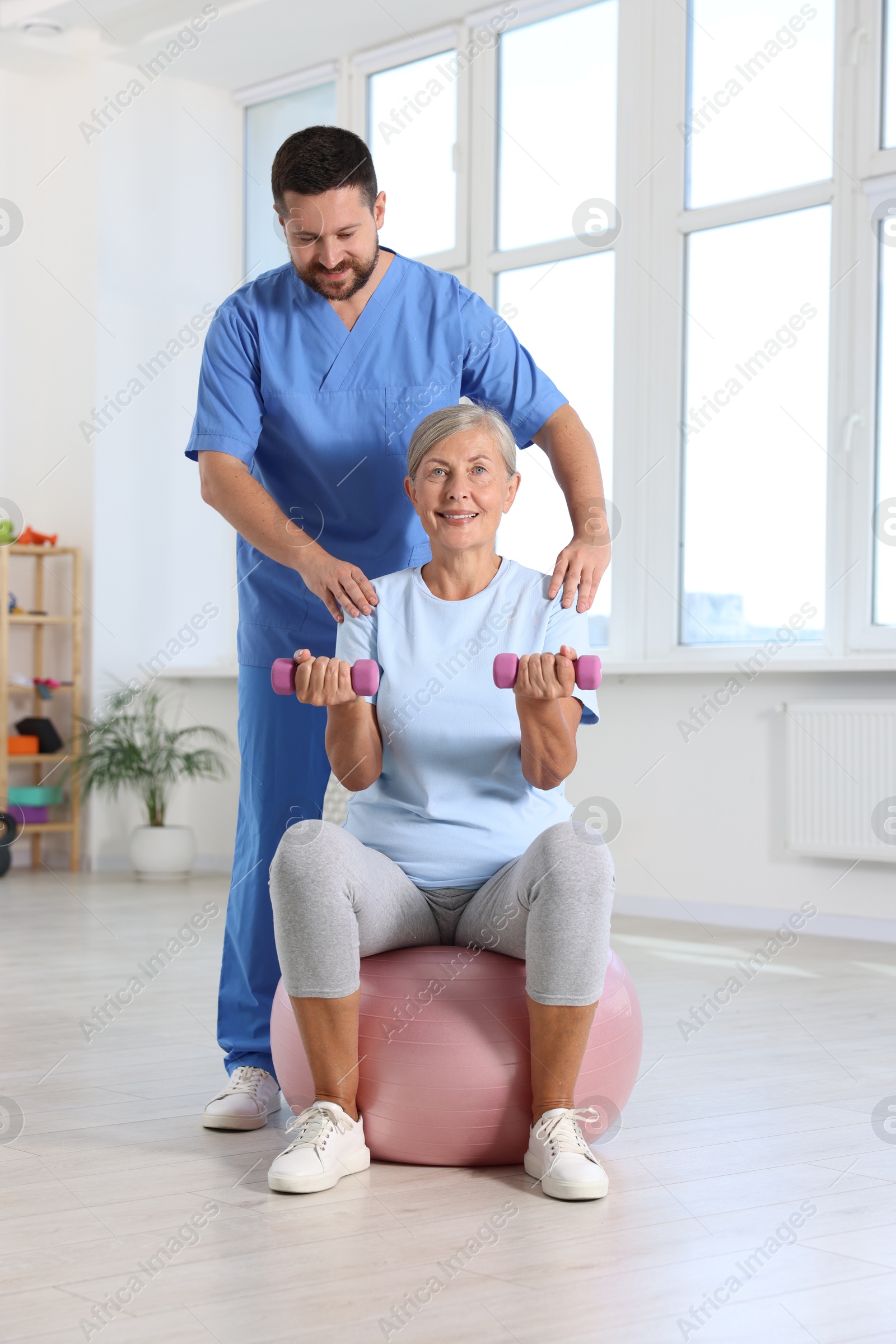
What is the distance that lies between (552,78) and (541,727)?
3.80 meters

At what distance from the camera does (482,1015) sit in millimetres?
1749

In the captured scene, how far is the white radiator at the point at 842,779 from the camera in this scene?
151 inches

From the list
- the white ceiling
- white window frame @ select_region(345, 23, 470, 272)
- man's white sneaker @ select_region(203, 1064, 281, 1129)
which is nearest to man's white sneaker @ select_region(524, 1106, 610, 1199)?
man's white sneaker @ select_region(203, 1064, 281, 1129)

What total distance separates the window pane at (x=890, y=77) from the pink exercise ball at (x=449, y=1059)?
3145 millimetres

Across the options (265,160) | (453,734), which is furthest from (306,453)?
(265,160)

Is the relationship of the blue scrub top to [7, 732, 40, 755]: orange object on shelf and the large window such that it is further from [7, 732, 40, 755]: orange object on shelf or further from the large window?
[7, 732, 40, 755]: orange object on shelf

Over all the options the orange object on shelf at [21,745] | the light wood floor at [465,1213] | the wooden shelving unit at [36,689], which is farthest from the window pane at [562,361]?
the light wood floor at [465,1213]

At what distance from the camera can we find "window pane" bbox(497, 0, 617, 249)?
Result: 477 cm

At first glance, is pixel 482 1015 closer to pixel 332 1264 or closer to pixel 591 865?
pixel 591 865

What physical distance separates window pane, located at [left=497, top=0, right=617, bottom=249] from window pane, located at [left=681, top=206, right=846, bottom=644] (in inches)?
20.4

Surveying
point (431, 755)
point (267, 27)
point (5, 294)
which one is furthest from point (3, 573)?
point (431, 755)

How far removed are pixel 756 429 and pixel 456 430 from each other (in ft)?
8.85

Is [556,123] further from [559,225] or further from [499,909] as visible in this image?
[499,909]

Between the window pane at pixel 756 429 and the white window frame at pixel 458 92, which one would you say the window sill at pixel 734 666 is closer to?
the window pane at pixel 756 429
